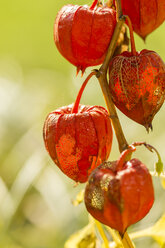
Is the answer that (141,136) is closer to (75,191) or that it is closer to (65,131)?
(75,191)

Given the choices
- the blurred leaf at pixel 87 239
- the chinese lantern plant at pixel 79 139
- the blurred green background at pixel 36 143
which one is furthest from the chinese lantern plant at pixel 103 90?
the blurred green background at pixel 36 143

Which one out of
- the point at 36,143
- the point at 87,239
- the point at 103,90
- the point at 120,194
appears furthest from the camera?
the point at 36,143

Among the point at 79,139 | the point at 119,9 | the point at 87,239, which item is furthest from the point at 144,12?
the point at 87,239

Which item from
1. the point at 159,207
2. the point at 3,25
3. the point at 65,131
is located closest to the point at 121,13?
the point at 65,131

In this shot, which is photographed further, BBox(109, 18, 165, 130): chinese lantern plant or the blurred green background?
the blurred green background

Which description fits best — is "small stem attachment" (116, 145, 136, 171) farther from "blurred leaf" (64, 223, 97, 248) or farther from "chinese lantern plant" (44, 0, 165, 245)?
"blurred leaf" (64, 223, 97, 248)

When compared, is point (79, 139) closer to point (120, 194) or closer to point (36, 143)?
point (120, 194)

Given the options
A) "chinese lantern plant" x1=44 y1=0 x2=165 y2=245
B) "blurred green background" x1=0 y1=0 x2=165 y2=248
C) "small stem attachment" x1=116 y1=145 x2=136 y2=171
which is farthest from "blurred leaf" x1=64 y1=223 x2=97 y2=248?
"blurred green background" x1=0 y1=0 x2=165 y2=248
